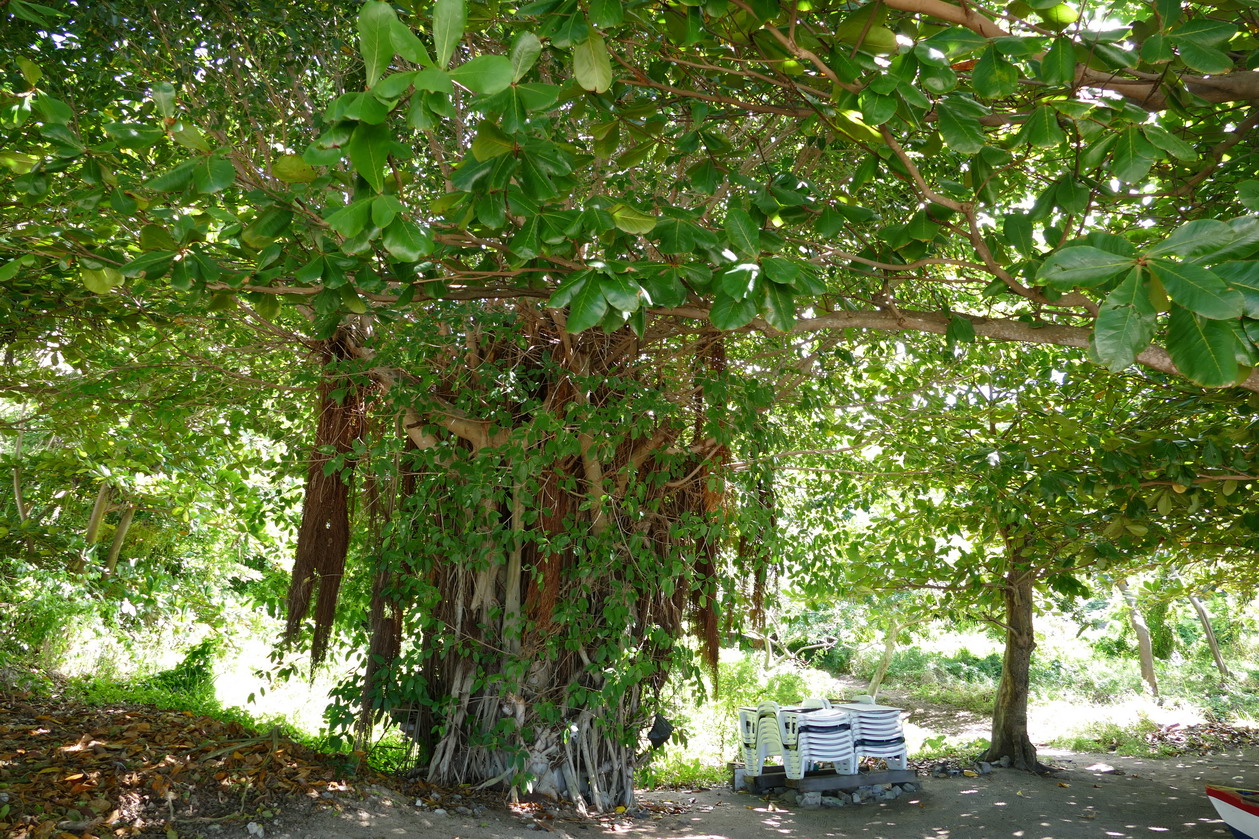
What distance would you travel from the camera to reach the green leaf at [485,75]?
55.4 inches

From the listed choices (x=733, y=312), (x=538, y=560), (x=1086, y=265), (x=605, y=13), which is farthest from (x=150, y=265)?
(x=538, y=560)

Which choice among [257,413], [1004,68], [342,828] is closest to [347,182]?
[1004,68]

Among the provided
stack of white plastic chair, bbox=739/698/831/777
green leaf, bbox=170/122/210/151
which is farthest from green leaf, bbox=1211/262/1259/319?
stack of white plastic chair, bbox=739/698/831/777

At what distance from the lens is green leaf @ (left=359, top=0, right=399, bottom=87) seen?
1388 mm

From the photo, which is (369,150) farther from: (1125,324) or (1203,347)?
(1203,347)

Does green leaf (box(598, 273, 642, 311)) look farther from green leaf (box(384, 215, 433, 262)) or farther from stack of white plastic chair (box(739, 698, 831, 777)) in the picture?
stack of white plastic chair (box(739, 698, 831, 777))

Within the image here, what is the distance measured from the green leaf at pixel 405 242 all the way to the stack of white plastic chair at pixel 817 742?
603 centimetres

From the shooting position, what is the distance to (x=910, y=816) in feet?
20.4

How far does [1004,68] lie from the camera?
208 cm

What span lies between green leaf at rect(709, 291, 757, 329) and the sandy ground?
2.96m

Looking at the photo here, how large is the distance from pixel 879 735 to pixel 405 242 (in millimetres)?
6675

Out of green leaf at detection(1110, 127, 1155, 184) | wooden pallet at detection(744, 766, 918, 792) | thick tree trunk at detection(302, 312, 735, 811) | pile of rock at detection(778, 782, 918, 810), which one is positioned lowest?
pile of rock at detection(778, 782, 918, 810)

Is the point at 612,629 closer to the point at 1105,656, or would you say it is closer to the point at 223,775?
the point at 223,775

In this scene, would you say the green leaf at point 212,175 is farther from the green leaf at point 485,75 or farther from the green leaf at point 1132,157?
the green leaf at point 1132,157
